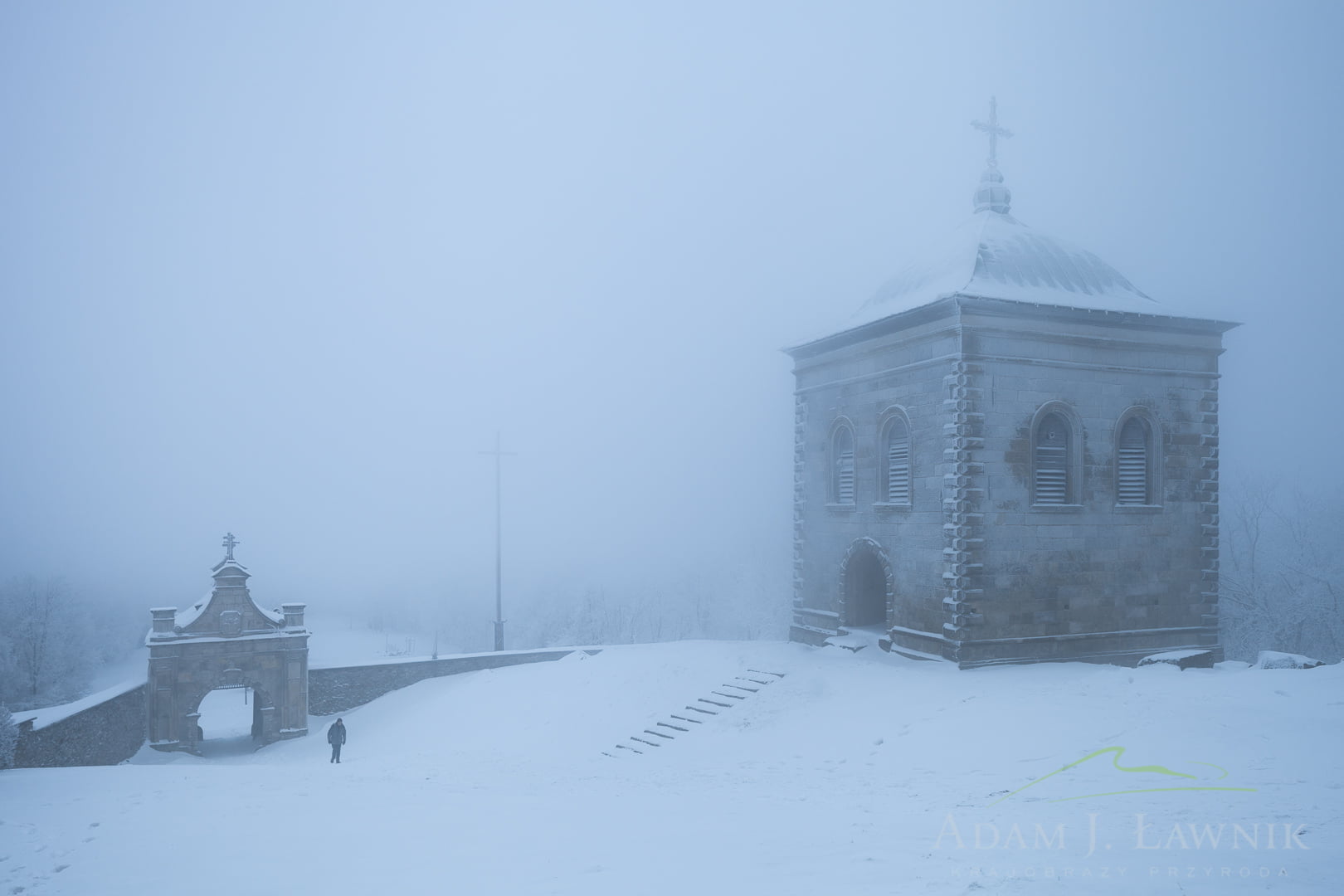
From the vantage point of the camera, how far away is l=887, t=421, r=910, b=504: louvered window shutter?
63.7 feet

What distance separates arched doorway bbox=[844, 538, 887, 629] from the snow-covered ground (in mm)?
2916

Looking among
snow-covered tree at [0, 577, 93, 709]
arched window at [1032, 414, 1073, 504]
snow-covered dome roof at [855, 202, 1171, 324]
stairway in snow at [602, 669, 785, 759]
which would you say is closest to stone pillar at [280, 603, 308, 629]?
stairway in snow at [602, 669, 785, 759]

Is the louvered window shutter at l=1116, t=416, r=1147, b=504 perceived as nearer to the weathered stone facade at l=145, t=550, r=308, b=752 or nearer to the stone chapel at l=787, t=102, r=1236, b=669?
the stone chapel at l=787, t=102, r=1236, b=669

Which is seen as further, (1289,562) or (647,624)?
(647,624)

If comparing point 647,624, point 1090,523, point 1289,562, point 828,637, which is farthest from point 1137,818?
point 647,624

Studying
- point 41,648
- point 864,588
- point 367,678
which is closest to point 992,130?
point 864,588

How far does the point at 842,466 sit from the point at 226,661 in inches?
740

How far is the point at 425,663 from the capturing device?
86.7 ft

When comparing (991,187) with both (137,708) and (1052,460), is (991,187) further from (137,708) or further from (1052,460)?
(137,708)

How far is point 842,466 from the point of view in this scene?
22078mm

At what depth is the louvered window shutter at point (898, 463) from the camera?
1942cm

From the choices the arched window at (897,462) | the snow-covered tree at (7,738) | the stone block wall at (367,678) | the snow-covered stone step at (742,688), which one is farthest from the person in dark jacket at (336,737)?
the arched window at (897,462)

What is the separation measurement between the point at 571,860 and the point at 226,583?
20.9 m

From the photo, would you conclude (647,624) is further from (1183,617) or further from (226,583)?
(1183,617)
